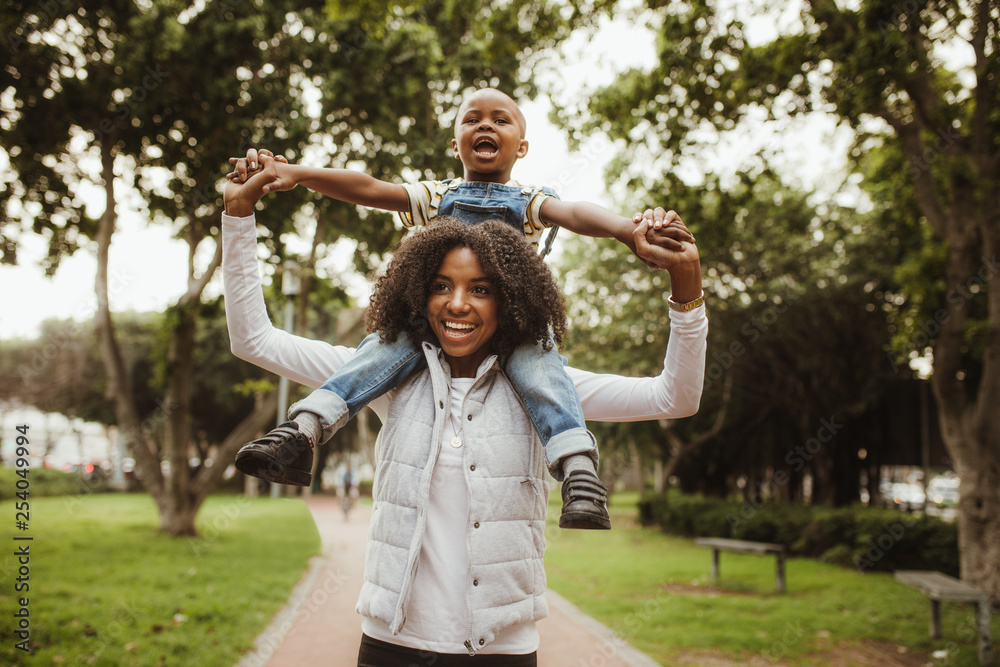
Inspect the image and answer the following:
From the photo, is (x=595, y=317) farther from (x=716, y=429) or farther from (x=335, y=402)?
(x=335, y=402)

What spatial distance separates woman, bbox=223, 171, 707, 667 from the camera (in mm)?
1773

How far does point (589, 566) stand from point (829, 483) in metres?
10.1

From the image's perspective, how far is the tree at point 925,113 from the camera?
7504 mm

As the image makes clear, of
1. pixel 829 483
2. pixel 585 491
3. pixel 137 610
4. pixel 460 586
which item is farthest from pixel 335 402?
pixel 829 483

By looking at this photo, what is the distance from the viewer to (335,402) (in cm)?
183

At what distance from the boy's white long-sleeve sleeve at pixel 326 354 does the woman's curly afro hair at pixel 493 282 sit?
7.3 inches

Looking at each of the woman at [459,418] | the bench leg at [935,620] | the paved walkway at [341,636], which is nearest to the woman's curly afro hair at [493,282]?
the woman at [459,418]

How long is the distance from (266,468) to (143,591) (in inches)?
314

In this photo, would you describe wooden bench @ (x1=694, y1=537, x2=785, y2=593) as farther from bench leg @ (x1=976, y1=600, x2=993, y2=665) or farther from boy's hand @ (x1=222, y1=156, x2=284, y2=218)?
boy's hand @ (x1=222, y1=156, x2=284, y2=218)

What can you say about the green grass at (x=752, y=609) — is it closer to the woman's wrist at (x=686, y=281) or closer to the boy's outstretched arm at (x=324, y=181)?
the woman's wrist at (x=686, y=281)

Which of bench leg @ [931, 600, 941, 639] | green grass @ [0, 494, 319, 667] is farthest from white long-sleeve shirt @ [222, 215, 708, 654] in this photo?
bench leg @ [931, 600, 941, 639]

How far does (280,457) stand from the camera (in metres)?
1.67

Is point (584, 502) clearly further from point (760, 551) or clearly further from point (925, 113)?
point (760, 551)

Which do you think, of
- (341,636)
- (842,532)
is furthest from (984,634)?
(842,532)
